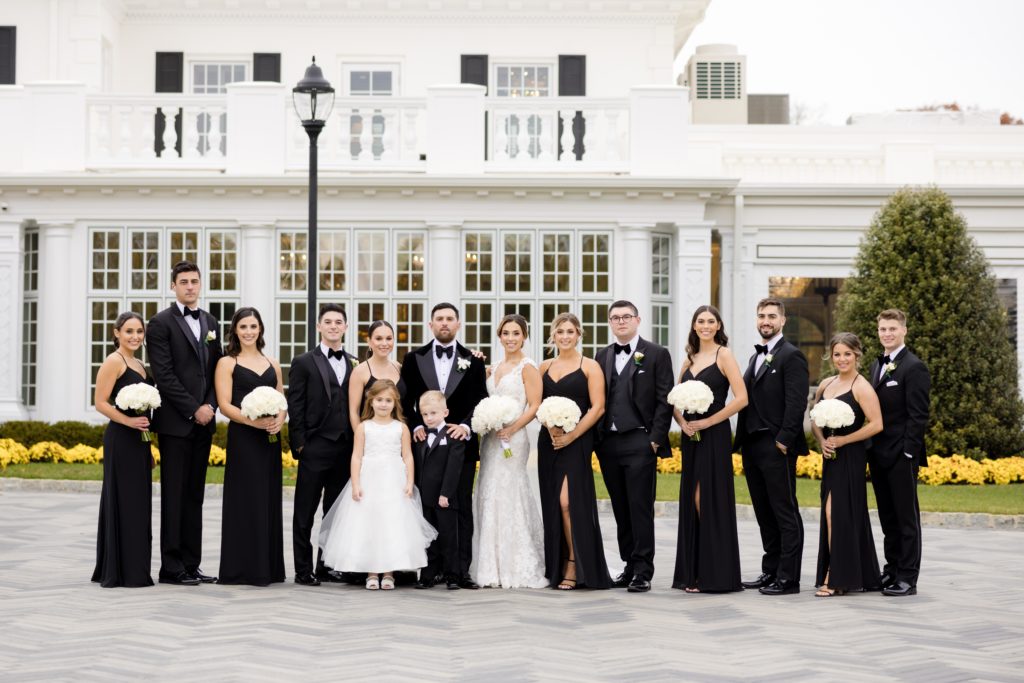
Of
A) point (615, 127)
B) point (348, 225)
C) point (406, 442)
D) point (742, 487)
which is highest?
point (615, 127)

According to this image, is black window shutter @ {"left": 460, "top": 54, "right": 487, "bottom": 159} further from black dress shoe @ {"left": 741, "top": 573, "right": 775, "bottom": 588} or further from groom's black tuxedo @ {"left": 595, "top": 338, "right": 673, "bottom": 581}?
black dress shoe @ {"left": 741, "top": 573, "right": 775, "bottom": 588}

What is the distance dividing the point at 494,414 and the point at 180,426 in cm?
246

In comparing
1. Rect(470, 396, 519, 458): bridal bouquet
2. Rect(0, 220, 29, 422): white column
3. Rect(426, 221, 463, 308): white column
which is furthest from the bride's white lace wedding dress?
Rect(0, 220, 29, 422): white column

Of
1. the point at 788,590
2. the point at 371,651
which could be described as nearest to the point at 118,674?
the point at 371,651

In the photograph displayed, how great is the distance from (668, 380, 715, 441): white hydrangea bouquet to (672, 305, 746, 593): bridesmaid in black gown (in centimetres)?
19

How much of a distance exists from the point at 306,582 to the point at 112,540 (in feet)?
4.93

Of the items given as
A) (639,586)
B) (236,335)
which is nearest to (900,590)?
(639,586)

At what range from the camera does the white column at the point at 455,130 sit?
20156 mm

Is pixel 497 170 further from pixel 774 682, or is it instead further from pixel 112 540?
pixel 774 682

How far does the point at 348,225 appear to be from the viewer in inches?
802

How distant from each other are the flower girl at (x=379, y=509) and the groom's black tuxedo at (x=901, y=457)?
350cm

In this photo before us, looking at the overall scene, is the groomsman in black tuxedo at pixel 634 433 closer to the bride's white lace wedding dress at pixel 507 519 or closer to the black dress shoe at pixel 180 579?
the bride's white lace wedding dress at pixel 507 519

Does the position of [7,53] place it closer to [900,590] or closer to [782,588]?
[782,588]

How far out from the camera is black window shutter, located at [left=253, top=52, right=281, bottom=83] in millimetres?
24094
